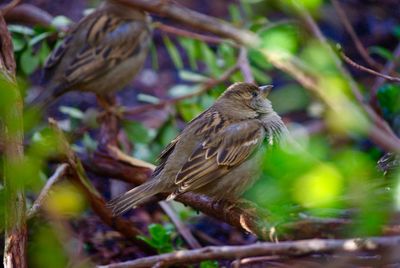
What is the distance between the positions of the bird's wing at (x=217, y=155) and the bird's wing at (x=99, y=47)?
1.88 metres

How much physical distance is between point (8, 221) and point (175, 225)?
1.78 metres

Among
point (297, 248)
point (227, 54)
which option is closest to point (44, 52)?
point (227, 54)

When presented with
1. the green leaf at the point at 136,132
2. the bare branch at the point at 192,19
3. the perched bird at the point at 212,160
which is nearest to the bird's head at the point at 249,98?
the perched bird at the point at 212,160

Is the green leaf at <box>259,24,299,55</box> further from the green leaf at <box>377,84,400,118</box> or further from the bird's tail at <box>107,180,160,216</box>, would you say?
the bird's tail at <box>107,180,160,216</box>

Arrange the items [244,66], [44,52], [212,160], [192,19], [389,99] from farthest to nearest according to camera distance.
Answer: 1. [44,52]
2. [192,19]
3. [244,66]
4. [389,99]
5. [212,160]

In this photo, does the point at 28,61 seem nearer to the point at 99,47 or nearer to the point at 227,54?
the point at 99,47

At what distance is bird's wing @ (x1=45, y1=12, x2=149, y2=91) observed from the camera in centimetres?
556

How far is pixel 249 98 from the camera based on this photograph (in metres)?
4.30

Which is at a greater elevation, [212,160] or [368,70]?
[368,70]

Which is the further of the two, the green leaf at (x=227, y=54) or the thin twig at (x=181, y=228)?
the green leaf at (x=227, y=54)

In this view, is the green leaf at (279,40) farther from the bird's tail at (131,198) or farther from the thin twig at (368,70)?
the thin twig at (368,70)

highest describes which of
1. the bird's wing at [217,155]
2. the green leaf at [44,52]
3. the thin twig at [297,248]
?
the thin twig at [297,248]

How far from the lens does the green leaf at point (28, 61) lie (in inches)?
200

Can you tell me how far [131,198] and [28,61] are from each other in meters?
1.84
